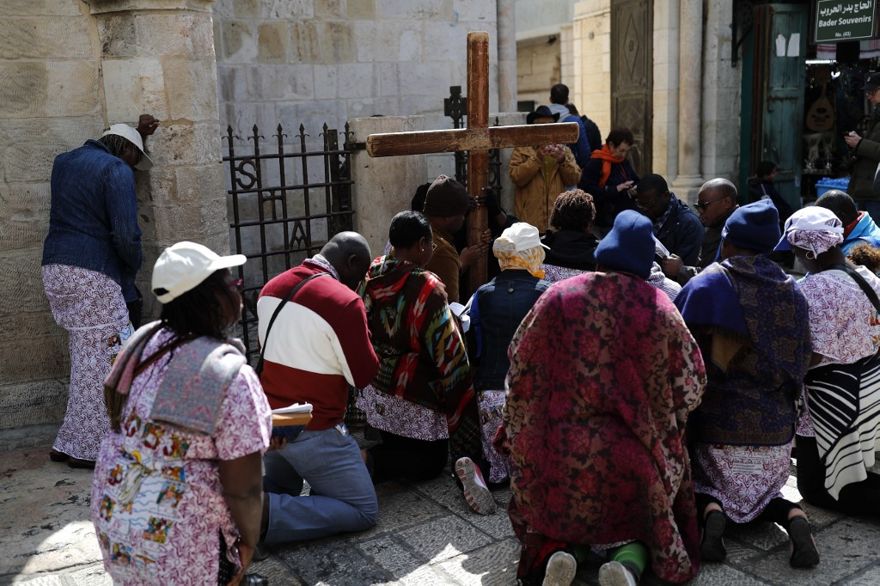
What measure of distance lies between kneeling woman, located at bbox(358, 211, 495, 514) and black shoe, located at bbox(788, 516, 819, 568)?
1377 millimetres

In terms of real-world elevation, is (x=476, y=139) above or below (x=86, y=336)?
above

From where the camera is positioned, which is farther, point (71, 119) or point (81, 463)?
point (71, 119)

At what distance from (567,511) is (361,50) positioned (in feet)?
21.5

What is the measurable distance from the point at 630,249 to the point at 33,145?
12.0 feet

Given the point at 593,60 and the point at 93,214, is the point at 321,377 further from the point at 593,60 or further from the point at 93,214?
the point at 593,60

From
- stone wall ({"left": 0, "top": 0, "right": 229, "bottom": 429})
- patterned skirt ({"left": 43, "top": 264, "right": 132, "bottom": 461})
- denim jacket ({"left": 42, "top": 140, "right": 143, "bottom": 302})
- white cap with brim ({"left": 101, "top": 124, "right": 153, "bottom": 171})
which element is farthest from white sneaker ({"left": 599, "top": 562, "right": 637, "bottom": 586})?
white cap with brim ({"left": 101, "top": 124, "right": 153, "bottom": 171})

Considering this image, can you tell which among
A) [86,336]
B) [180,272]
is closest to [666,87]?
[86,336]

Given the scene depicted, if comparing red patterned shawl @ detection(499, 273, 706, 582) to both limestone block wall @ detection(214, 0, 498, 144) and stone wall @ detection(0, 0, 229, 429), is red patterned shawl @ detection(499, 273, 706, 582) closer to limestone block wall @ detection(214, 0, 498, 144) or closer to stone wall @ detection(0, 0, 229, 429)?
stone wall @ detection(0, 0, 229, 429)

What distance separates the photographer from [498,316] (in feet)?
15.2

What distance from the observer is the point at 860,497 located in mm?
4293

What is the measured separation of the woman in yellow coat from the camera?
6.86m

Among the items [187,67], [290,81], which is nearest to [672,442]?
[187,67]

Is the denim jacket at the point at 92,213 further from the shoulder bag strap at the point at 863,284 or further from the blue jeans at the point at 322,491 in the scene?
the shoulder bag strap at the point at 863,284

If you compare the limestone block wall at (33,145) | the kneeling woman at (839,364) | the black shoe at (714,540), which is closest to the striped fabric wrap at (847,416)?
the kneeling woman at (839,364)
